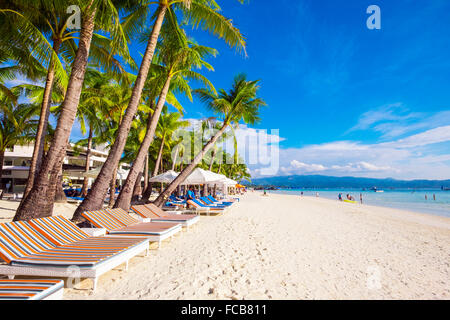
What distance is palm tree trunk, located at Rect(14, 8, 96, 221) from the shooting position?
4.96 metres

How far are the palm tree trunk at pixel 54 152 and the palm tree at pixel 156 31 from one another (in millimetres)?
1043

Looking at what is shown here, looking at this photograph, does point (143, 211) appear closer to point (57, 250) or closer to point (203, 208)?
point (57, 250)

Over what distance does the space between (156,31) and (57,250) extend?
21.9ft

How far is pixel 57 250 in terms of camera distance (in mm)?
3303

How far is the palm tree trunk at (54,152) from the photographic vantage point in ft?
16.3

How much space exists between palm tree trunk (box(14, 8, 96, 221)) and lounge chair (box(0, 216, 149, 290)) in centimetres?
144

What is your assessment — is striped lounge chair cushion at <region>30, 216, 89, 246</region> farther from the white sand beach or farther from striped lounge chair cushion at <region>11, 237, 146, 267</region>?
the white sand beach

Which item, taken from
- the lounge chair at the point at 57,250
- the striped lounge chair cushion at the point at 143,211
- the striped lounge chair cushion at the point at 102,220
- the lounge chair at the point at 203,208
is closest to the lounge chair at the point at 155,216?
the striped lounge chair cushion at the point at 143,211

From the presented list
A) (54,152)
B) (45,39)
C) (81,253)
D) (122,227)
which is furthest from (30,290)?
(45,39)

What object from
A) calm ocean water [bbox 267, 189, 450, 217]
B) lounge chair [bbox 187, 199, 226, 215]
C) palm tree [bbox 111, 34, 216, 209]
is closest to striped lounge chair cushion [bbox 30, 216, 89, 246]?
palm tree [bbox 111, 34, 216, 209]

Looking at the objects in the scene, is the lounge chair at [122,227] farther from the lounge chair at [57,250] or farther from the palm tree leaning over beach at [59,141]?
the palm tree leaning over beach at [59,141]
